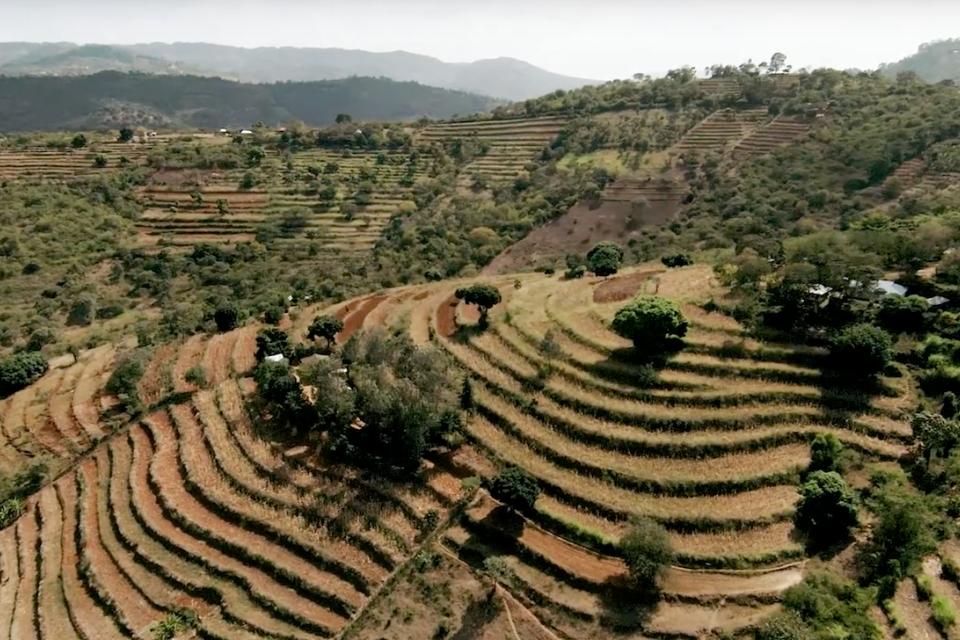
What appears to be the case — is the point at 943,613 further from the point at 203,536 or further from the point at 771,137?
the point at 771,137

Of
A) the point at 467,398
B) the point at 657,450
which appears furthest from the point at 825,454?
the point at 467,398

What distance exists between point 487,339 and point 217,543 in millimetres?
20425

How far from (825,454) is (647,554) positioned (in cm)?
1107

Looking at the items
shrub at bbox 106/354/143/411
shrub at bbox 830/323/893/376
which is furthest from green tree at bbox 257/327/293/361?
shrub at bbox 830/323/893/376

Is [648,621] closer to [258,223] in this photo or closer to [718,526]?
[718,526]

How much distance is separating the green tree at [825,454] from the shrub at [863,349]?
5800 millimetres

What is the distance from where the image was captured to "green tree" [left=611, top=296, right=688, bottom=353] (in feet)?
117

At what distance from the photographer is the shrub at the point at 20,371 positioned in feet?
156

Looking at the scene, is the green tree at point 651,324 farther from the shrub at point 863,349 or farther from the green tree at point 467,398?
the green tree at point 467,398

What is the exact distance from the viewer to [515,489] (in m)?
28.8

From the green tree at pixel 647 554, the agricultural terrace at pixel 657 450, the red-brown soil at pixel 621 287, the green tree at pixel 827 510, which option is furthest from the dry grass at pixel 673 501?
the red-brown soil at pixel 621 287

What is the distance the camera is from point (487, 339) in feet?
138

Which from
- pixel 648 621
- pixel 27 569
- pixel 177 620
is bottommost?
pixel 27 569

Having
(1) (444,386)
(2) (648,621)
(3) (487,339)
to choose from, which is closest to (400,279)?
(3) (487,339)
